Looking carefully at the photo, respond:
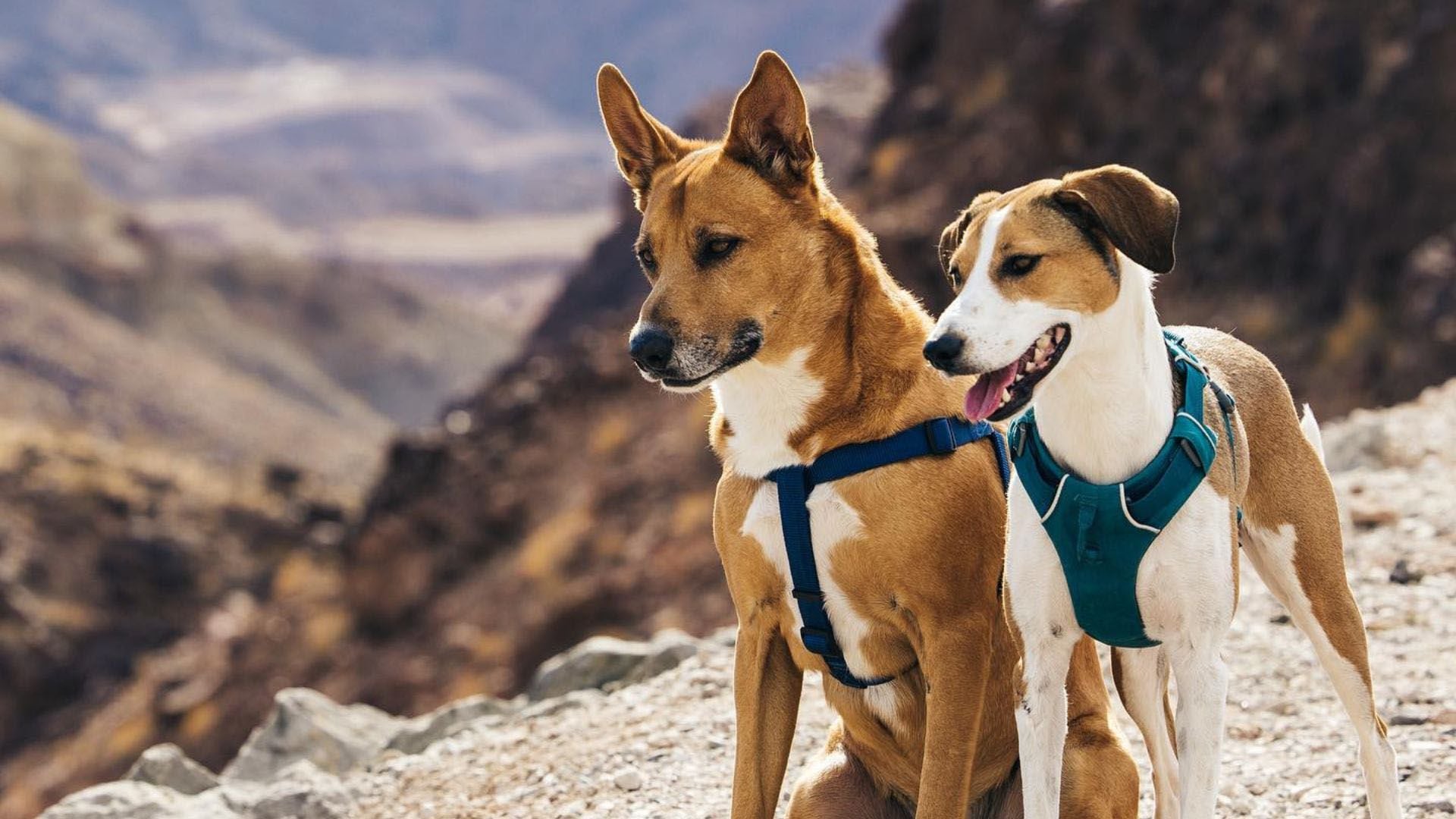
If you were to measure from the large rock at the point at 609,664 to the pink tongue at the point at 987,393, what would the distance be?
583 centimetres

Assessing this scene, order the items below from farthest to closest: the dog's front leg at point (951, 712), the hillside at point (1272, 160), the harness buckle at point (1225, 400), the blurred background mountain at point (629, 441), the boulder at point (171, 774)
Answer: the blurred background mountain at point (629, 441) < the hillside at point (1272, 160) < the boulder at point (171, 774) < the dog's front leg at point (951, 712) < the harness buckle at point (1225, 400)

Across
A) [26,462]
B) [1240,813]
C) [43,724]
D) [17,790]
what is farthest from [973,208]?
[26,462]

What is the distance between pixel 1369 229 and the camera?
82.9ft

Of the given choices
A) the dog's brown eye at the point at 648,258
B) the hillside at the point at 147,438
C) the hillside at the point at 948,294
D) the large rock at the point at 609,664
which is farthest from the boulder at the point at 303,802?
the hillside at the point at 147,438

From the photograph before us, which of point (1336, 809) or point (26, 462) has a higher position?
point (26, 462)

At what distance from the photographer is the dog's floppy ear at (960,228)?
4.87 meters

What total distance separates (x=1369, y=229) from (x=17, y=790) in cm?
3008

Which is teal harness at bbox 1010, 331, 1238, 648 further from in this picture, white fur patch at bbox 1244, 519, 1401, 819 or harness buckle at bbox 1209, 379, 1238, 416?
white fur patch at bbox 1244, 519, 1401, 819

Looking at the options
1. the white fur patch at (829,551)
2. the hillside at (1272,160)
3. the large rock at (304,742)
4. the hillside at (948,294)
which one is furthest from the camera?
the hillside at (948,294)

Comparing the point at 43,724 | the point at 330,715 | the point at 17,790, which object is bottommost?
the point at 330,715

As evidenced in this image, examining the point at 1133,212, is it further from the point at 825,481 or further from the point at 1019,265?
the point at 825,481

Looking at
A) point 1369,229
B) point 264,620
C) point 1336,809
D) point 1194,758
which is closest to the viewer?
point 1194,758

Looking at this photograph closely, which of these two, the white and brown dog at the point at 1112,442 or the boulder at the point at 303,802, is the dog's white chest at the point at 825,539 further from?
the boulder at the point at 303,802

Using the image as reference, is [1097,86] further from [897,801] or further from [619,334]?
[897,801]
